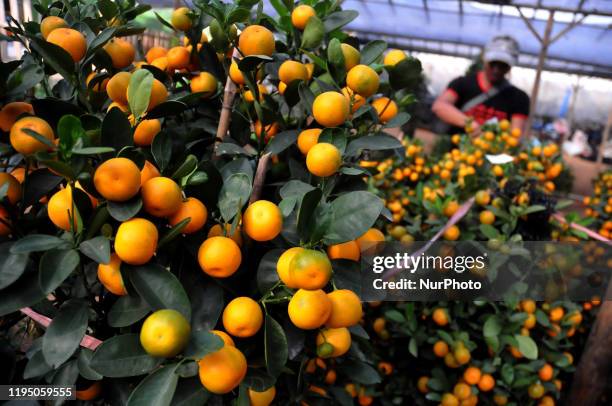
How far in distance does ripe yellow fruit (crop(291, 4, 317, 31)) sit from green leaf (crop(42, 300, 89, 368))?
47cm

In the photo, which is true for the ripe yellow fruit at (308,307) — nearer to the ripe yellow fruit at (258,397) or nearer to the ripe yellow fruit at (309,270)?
the ripe yellow fruit at (309,270)

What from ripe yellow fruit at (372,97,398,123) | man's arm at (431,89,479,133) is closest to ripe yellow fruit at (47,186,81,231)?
ripe yellow fruit at (372,97,398,123)

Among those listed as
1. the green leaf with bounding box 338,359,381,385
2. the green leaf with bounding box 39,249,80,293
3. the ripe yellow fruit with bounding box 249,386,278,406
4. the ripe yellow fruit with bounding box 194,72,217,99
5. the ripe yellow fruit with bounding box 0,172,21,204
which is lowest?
the green leaf with bounding box 338,359,381,385

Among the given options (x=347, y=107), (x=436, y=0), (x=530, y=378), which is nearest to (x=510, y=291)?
(x=530, y=378)

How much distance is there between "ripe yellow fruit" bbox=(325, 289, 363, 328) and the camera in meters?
0.53

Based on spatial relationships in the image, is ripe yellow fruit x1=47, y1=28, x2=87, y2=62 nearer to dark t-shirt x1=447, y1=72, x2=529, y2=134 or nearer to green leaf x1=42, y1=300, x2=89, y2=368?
green leaf x1=42, y1=300, x2=89, y2=368

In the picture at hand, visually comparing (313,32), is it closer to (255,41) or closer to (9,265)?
(255,41)

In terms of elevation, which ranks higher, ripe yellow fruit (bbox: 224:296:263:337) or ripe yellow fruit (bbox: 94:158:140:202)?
ripe yellow fruit (bbox: 94:158:140:202)

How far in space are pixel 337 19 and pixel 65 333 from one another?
56 cm

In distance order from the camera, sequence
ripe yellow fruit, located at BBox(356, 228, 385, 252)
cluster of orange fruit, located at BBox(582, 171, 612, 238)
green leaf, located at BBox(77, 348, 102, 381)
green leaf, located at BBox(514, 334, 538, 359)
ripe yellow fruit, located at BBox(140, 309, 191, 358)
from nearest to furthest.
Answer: ripe yellow fruit, located at BBox(140, 309, 191, 358)
green leaf, located at BBox(77, 348, 102, 381)
ripe yellow fruit, located at BBox(356, 228, 385, 252)
green leaf, located at BBox(514, 334, 538, 359)
cluster of orange fruit, located at BBox(582, 171, 612, 238)

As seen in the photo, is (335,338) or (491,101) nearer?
(335,338)

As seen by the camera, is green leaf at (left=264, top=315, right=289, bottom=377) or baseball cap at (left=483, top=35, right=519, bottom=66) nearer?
green leaf at (left=264, top=315, right=289, bottom=377)

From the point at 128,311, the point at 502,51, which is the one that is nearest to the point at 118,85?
the point at 128,311

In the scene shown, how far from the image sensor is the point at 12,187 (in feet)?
1.71
